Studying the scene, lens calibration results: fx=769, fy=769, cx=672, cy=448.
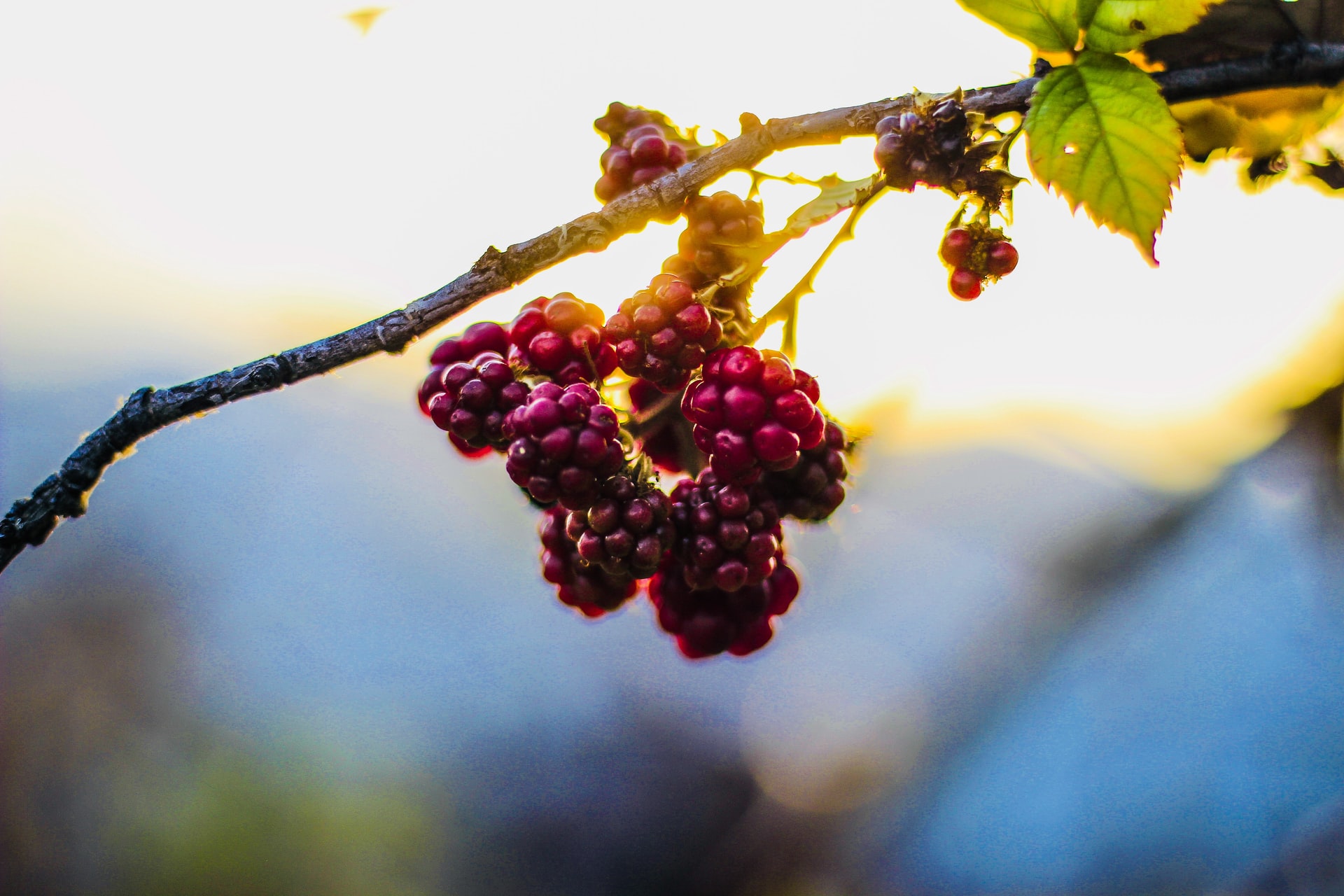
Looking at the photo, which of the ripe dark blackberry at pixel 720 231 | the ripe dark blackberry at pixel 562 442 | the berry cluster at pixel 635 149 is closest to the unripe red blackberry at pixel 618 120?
the berry cluster at pixel 635 149

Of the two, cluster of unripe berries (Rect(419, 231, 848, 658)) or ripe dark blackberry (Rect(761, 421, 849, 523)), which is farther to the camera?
ripe dark blackberry (Rect(761, 421, 849, 523))

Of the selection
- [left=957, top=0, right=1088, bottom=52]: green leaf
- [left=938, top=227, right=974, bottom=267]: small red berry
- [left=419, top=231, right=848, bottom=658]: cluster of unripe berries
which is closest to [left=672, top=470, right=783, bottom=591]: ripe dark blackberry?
[left=419, top=231, right=848, bottom=658]: cluster of unripe berries

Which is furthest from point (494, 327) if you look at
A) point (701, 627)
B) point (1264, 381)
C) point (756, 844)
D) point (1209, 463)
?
point (756, 844)

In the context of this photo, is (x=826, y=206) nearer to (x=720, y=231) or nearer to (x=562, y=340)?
(x=720, y=231)

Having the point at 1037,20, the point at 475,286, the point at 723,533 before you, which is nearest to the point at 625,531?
the point at 723,533

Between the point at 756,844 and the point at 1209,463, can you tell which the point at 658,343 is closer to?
the point at 1209,463

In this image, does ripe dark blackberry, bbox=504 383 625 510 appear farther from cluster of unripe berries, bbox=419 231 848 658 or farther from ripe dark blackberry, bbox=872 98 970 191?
ripe dark blackberry, bbox=872 98 970 191

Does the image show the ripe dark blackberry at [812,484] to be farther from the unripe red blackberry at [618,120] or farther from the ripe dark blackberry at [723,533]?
the unripe red blackberry at [618,120]
